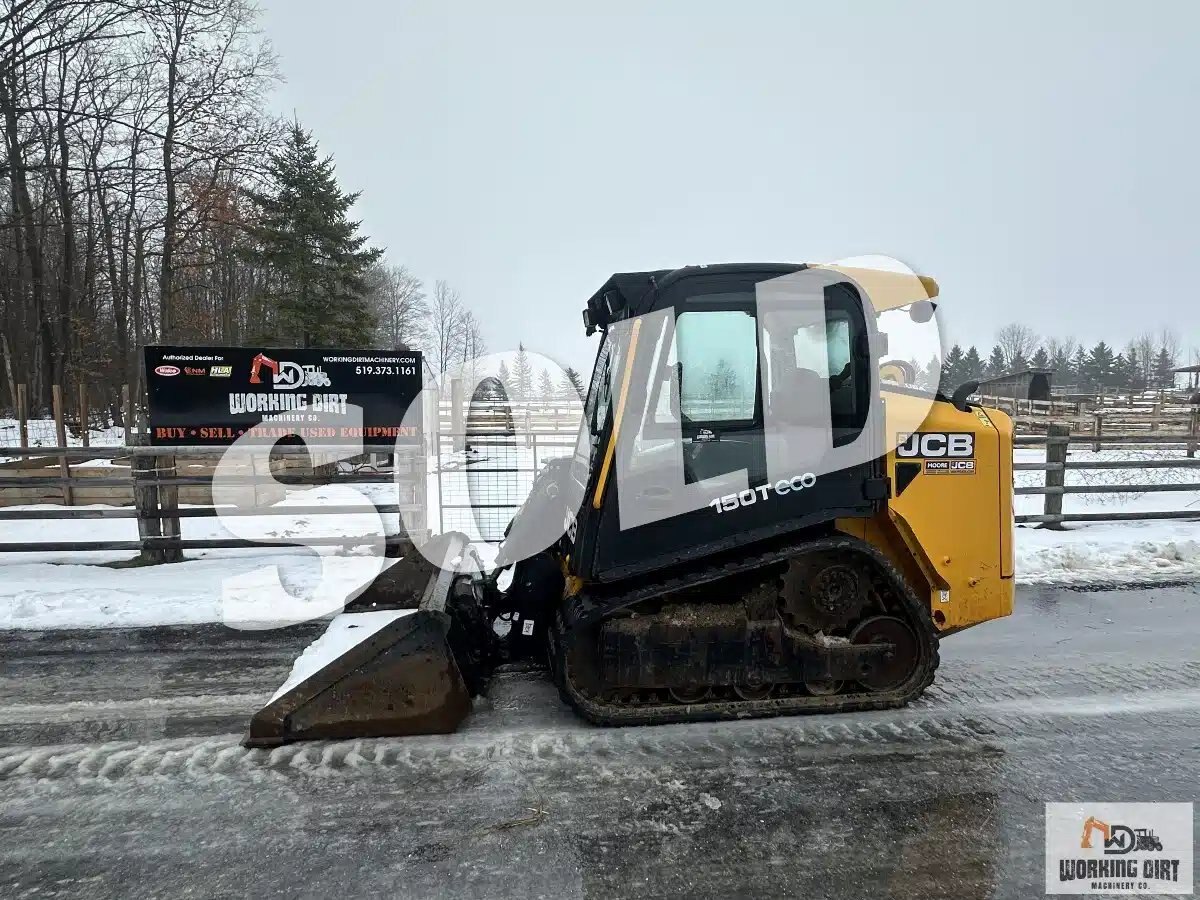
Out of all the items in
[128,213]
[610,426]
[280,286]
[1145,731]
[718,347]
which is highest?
[128,213]

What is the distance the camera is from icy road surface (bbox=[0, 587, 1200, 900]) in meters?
2.60

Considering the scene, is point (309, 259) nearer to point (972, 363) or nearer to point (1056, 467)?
point (1056, 467)

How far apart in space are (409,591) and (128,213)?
28841 millimetres

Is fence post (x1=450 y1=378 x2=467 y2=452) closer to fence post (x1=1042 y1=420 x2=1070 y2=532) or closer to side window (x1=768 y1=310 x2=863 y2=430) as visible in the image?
side window (x1=768 y1=310 x2=863 y2=430)

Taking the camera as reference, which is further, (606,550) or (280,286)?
(280,286)

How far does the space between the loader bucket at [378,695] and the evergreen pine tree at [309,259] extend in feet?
77.8

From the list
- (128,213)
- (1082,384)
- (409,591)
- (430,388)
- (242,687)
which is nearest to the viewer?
(242,687)

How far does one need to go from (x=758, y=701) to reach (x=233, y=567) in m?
5.71

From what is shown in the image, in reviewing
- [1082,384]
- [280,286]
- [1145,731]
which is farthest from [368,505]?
[1082,384]

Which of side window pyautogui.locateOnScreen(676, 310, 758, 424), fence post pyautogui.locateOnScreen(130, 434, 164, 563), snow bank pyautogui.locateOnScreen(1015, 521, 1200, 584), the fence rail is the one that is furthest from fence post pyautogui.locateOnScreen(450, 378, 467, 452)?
snow bank pyautogui.locateOnScreen(1015, 521, 1200, 584)

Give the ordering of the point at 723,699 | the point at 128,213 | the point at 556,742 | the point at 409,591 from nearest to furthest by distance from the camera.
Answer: the point at 556,742
the point at 723,699
the point at 409,591
the point at 128,213

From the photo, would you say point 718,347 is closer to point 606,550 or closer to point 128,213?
point 606,550

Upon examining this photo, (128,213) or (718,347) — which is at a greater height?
(128,213)

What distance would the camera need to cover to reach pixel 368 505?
758 cm
